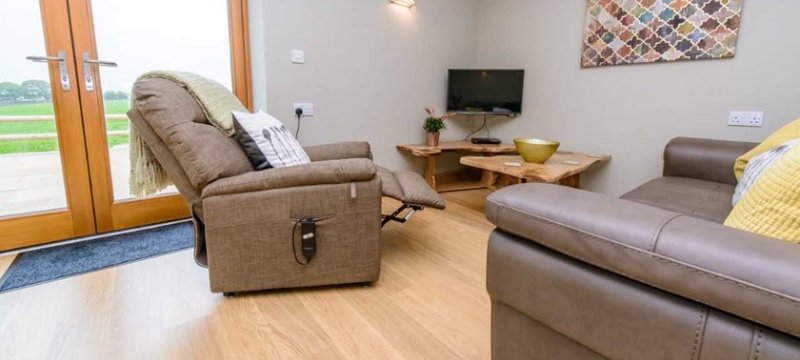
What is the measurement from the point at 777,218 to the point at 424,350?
41.1 inches

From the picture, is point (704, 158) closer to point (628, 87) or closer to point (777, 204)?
point (628, 87)

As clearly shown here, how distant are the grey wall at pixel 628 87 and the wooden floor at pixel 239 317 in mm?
1894

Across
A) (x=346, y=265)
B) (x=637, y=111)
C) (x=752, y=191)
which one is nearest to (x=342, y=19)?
(x=346, y=265)

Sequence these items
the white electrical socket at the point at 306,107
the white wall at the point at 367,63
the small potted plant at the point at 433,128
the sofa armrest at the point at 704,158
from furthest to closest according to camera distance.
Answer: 1. the small potted plant at the point at 433,128
2. the white electrical socket at the point at 306,107
3. the white wall at the point at 367,63
4. the sofa armrest at the point at 704,158

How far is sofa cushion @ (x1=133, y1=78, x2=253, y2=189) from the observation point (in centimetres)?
153

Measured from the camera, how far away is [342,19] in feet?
10.0

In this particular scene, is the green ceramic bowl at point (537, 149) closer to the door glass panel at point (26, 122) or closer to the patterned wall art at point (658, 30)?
the patterned wall art at point (658, 30)

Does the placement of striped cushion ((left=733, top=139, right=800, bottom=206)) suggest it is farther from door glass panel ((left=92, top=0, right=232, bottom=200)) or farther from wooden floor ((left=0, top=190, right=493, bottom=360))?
door glass panel ((left=92, top=0, right=232, bottom=200))

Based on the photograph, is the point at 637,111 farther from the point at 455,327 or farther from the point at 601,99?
the point at 455,327

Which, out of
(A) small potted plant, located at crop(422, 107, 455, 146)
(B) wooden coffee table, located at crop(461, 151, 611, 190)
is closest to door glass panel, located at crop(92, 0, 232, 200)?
(A) small potted plant, located at crop(422, 107, 455, 146)

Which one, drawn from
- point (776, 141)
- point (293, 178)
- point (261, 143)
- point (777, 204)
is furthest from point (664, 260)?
point (776, 141)

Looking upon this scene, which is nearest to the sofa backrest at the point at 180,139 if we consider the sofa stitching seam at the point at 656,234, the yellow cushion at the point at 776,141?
the sofa stitching seam at the point at 656,234

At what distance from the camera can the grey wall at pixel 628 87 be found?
2336 millimetres

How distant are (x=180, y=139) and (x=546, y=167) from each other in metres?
2.21
